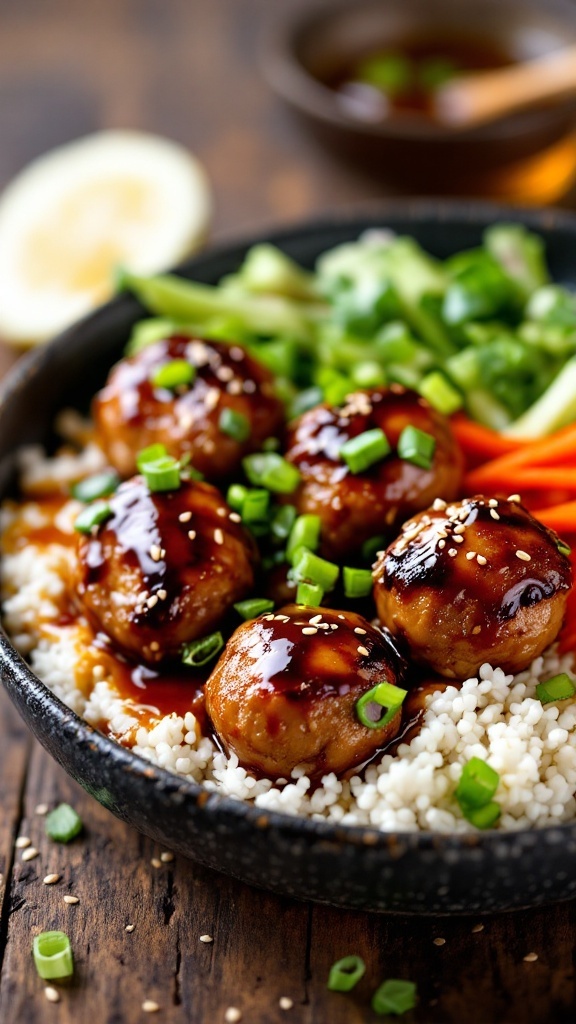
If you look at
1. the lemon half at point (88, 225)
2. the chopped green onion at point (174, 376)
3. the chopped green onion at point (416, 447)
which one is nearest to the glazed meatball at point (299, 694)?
the chopped green onion at point (416, 447)

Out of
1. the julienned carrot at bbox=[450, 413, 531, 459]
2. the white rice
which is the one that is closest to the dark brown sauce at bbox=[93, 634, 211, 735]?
the white rice

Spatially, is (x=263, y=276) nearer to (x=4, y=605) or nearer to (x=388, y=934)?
(x=4, y=605)

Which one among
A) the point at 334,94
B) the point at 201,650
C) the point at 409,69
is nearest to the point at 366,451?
the point at 201,650

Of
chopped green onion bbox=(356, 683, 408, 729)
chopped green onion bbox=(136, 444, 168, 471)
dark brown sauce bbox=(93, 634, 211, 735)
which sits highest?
chopped green onion bbox=(136, 444, 168, 471)

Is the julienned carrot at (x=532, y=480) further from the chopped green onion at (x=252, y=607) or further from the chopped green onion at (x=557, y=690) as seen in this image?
the chopped green onion at (x=252, y=607)

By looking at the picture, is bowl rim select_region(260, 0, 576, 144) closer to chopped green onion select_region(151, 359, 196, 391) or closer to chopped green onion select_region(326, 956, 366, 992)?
chopped green onion select_region(151, 359, 196, 391)

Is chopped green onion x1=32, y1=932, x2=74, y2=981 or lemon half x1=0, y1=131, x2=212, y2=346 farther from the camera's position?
lemon half x1=0, y1=131, x2=212, y2=346

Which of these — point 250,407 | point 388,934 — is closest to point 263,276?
point 250,407
